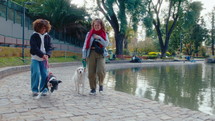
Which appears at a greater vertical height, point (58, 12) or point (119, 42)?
point (58, 12)

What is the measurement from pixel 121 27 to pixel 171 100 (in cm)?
2002

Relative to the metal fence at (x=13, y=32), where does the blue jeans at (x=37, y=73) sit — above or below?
below

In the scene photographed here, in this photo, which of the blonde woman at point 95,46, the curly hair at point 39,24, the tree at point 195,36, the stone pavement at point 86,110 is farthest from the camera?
the tree at point 195,36

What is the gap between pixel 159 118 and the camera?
3.75m

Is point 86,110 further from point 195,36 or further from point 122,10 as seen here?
point 195,36

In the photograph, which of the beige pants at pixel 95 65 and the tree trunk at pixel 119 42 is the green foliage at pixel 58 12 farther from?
the beige pants at pixel 95 65

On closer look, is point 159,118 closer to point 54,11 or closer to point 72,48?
point 54,11

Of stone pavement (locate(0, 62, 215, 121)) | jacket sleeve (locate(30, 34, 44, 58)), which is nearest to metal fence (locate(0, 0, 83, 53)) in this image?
jacket sleeve (locate(30, 34, 44, 58))

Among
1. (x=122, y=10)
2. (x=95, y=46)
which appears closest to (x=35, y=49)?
(x=95, y=46)

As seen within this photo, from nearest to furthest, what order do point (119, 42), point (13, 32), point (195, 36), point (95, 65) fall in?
point (95, 65)
point (13, 32)
point (119, 42)
point (195, 36)

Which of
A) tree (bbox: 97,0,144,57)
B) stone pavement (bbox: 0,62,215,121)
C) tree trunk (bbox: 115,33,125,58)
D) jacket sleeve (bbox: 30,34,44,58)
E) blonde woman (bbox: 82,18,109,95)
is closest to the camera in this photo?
stone pavement (bbox: 0,62,215,121)

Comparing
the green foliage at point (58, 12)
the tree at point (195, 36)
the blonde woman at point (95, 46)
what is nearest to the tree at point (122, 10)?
the green foliage at point (58, 12)

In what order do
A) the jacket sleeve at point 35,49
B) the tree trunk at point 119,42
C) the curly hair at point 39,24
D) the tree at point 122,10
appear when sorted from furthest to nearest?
1. the tree trunk at point 119,42
2. the tree at point 122,10
3. the curly hair at point 39,24
4. the jacket sleeve at point 35,49

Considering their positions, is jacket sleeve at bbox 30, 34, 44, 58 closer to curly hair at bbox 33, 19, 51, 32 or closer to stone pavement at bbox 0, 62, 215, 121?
curly hair at bbox 33, 19, 51, 32
